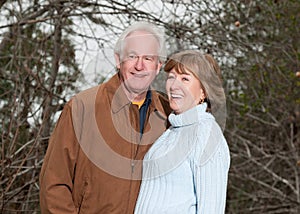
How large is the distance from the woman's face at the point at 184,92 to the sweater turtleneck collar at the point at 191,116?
0.08 feet

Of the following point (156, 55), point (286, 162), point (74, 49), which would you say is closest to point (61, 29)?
point (74, 49)

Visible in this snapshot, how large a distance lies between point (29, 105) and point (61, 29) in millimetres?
1141

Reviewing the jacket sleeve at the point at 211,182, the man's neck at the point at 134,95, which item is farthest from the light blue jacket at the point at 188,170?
the man's neck at the point at 134,95

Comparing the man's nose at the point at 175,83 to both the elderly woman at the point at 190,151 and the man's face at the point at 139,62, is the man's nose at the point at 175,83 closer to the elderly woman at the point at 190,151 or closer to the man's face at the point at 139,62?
the elderly woman at the point at 190,151

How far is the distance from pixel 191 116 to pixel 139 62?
34cm

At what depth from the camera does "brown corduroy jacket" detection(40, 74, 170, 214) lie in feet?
9.56

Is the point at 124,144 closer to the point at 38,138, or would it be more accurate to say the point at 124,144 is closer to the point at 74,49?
the point at 38,138

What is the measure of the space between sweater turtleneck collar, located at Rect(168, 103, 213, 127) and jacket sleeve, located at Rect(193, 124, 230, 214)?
0.15 metres

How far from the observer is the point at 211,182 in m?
2.76

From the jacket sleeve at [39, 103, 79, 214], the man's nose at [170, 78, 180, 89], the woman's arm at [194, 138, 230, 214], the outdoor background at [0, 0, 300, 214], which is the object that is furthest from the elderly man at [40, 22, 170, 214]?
the outdoor background at [0, 0, 300, 214]

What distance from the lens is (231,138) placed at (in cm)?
900

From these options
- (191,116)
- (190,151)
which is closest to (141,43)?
(191,116)

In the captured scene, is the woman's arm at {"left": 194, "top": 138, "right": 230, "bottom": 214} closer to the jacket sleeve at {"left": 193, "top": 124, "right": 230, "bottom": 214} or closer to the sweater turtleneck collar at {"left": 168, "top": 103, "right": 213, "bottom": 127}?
the jacket sleeve at {"left": 193, "top": 124, "right": 230, "bottom": 214}

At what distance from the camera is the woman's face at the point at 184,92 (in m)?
2.91
